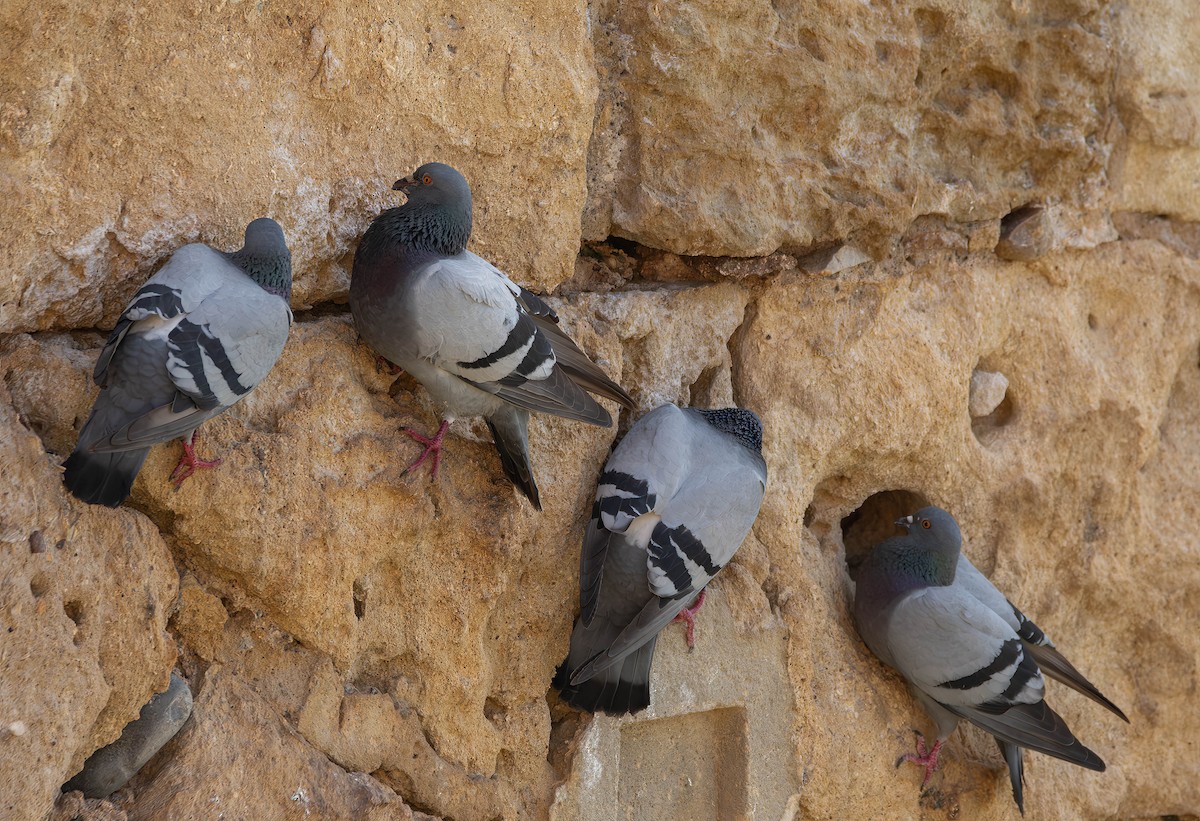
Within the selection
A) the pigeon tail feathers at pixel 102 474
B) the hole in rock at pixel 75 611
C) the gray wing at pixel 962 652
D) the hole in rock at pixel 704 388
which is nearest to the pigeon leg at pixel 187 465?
the pigeon tail feathers at pixel 102 474

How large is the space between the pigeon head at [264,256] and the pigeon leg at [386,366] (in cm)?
45

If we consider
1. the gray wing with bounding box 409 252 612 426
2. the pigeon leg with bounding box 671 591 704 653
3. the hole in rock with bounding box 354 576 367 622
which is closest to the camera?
the gray wing with bounding box 409 252 612 426

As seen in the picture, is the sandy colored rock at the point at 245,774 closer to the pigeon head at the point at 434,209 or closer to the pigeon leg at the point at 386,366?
the pigeon leg at the point at 386,366

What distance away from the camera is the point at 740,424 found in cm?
332

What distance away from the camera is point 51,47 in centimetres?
237

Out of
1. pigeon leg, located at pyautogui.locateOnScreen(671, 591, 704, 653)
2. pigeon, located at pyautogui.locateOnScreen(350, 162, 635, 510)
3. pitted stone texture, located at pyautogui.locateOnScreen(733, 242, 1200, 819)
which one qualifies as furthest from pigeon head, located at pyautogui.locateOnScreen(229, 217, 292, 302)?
pitted stone texture, located at pyautogui.locateOnScreen(733, 242, 1200, 819)

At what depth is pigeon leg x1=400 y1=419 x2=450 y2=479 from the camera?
2861mm

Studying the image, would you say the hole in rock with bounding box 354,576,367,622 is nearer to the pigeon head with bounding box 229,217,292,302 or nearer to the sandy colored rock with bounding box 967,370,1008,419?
the pigeon head with bounding box 229,217,292,302

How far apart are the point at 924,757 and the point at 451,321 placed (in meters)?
2.23

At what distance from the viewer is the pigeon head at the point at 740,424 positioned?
3312 mm

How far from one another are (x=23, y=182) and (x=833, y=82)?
7.83 ft

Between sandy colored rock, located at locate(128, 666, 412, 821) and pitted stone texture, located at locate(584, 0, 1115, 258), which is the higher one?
pitted stone texture, located at locate(584, 0, 1115, 258)

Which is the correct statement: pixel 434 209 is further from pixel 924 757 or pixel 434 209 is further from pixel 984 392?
pixel 924 757

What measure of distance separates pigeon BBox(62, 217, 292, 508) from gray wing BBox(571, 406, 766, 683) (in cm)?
106
